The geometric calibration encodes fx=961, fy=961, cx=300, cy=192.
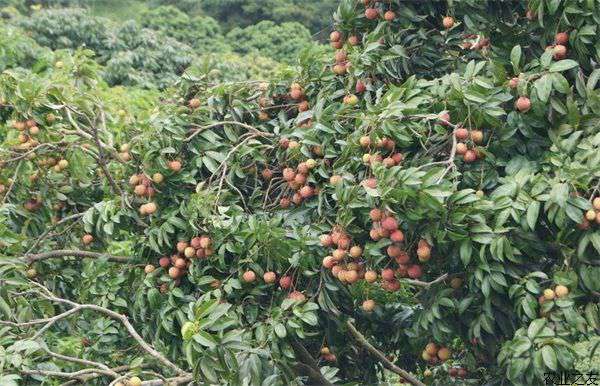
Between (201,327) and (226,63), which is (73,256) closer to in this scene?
(201,327)

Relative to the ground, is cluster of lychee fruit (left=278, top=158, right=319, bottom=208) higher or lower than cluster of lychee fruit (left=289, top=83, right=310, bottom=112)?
lower

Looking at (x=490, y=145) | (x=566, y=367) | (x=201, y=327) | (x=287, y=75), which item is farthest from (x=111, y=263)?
(x=566, y=367)

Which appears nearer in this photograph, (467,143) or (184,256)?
(467,143)

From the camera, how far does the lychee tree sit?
8.82 ft

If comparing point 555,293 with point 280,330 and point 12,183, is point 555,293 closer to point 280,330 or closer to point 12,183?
point 280,330

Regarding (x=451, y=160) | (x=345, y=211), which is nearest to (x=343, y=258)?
(x=345, y=211)

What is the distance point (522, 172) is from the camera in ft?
9.12

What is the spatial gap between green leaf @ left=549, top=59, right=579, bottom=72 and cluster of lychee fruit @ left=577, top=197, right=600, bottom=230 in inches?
17.3

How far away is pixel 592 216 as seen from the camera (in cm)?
257

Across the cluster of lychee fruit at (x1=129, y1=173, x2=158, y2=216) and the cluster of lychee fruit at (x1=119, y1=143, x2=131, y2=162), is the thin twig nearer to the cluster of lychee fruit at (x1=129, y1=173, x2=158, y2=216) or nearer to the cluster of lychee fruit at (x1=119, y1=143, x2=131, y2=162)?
the cluster of lychee fruit at (x1=119, y1=143, x2=131, y2=162)

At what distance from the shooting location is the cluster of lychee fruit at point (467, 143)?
284 centimetres

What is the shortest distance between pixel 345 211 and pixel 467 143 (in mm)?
420

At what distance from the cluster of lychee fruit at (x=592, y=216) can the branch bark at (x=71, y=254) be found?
1.79 meters

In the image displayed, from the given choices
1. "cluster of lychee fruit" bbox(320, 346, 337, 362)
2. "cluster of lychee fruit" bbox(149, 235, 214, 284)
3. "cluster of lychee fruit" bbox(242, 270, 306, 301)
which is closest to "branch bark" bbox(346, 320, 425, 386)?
"cluster of lychee fruit" bbox(320, 346, 337, 362)
